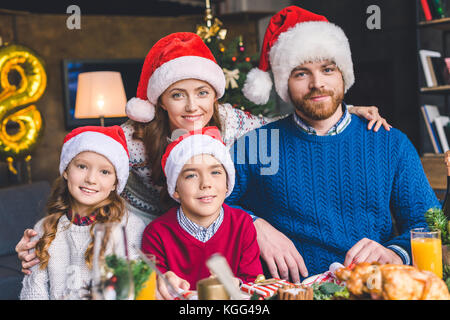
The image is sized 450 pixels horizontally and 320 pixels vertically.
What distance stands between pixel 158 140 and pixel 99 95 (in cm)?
281

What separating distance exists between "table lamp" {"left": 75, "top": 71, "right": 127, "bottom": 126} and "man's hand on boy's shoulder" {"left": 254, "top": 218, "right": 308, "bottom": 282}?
310 cm

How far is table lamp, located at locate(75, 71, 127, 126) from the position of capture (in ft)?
14.3

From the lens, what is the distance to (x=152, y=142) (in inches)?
68.8

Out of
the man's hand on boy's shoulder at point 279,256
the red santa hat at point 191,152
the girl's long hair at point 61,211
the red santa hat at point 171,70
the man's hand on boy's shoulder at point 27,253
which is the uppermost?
the red santa hat at point 171,70

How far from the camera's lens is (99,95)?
4363 mm

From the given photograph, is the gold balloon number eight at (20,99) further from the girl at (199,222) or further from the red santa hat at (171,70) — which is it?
the girl at (199,222)

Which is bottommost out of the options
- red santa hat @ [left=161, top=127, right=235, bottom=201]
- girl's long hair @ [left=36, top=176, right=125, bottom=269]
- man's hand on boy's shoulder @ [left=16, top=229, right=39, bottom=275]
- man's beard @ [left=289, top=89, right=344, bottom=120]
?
man's hand on boy's shoulder @ [left=16, top=229, right=39, bottom=275]

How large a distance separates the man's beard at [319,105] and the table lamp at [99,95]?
3.03m

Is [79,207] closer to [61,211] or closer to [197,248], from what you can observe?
[61,211]

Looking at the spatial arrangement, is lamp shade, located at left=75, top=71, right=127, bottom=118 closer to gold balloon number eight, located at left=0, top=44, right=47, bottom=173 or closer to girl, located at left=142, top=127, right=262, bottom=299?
gold balloon number eight, located at left=0, top=44, right=47, bottom=173

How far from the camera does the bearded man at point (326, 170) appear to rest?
1581mm

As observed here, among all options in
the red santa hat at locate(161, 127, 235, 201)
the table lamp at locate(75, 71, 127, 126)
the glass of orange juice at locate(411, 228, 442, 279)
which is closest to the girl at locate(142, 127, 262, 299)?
the red santa hat at locate(161, 127, 235, 201)

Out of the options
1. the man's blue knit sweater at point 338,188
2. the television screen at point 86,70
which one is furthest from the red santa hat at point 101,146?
the television screen at point 86,70
